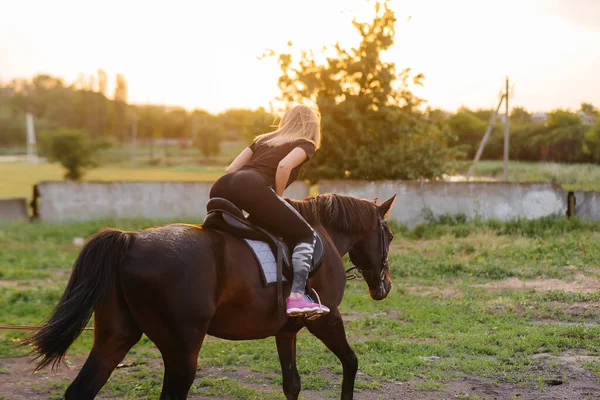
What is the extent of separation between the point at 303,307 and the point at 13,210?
43.5ft

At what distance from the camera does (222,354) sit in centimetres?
665

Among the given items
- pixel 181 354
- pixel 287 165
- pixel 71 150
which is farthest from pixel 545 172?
pixel 71 150

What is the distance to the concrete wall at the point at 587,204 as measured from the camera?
43.2 ft

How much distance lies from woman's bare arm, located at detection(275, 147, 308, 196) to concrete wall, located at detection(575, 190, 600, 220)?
10.5 meters

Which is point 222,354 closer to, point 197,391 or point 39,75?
point 197,391

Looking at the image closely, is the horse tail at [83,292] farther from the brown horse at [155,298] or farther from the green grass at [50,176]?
the green grass at [50,176]

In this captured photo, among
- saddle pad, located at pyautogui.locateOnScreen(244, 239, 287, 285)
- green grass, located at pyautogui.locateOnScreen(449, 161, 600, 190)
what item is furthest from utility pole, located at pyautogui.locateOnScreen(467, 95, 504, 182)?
saddle pad, located at pyautogui.locateOnScreen(244, 239, 287, 285)

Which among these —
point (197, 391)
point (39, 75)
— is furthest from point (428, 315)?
point (39, 75)

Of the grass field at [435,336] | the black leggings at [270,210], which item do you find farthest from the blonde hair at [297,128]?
the grass field at [435,336]

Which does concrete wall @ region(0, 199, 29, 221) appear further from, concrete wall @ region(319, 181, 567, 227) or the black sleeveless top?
the black sleeveless top

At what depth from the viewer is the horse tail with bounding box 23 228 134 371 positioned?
3.82 m

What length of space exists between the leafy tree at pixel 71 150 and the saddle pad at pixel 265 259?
120 feet

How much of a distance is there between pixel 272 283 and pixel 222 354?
2.60m

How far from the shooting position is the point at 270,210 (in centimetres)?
445
